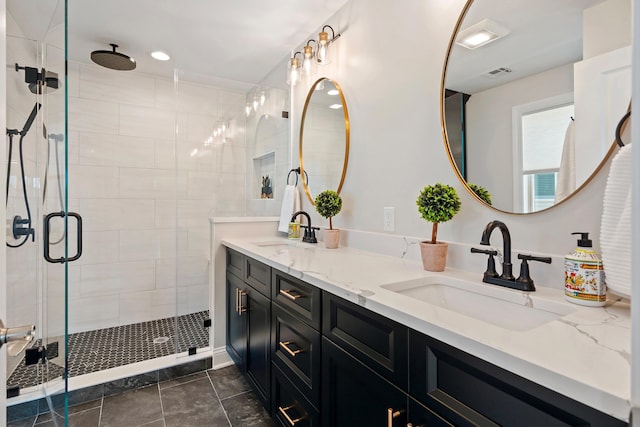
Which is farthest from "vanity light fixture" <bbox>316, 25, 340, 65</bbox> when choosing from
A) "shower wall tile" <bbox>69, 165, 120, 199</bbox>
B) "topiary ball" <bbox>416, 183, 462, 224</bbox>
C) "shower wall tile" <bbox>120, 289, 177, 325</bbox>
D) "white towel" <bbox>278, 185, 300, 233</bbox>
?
"shower wall tile" <bbox>120, 289, 177, 325</bbox>

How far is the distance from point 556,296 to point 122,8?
2.84m

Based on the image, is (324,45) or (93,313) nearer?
(324,45)

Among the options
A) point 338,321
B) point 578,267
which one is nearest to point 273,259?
point 338,321

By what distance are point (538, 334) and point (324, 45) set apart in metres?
2.10

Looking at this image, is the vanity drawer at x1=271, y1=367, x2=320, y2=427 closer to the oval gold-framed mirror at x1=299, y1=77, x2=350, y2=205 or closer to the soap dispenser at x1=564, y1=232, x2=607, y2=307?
the soap dispenser at x1=564, y1=232, x2=607, y2=307

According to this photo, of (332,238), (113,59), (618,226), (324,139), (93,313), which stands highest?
(113,59)

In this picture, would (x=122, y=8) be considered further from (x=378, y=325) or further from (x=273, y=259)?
(x=378, y=325)

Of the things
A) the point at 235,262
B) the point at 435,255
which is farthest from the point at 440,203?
the point at 235,262

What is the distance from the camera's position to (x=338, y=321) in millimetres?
1077

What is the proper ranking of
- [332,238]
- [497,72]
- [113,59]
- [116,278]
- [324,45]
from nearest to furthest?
1. [497,72]
2. [332,238]
3. [324,45]
4. [113,59]
5. [116,278]

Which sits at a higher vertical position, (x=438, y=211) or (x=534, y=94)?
(x=534, y=94)

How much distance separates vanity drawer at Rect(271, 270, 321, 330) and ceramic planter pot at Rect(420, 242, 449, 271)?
0.47 meters

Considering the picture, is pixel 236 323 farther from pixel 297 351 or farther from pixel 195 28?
pixel 195 28

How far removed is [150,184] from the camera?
123 inches
